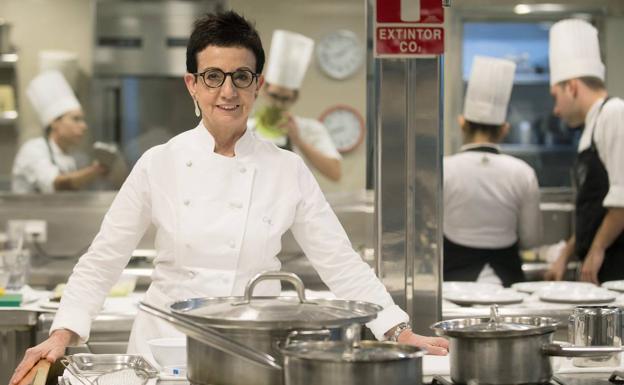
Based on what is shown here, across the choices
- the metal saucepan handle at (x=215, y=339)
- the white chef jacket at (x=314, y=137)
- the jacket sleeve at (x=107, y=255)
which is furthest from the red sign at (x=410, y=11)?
the white chef jacket at (x=314, y=137)

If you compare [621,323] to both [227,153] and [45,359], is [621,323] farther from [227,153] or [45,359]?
[45,359]

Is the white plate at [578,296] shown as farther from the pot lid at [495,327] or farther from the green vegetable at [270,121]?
the green vegetable at [270,121]

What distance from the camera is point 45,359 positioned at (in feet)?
6.54

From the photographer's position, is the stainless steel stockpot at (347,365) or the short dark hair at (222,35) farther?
the short dark hair at (222,35)

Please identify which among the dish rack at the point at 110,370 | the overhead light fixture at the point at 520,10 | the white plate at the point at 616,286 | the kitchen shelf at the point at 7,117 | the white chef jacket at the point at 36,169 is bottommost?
the white plate at the point at 616,286

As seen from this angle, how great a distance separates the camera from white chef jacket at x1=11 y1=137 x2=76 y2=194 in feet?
18.2

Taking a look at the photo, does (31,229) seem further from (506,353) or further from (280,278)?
(506,353)

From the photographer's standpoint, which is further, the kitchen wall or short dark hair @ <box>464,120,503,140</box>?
the kitchen wall

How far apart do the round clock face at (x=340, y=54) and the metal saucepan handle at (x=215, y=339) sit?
17.9ft

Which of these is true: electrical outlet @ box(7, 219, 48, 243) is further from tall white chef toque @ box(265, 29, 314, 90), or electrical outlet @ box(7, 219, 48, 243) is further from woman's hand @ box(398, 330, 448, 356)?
woman's hand @ box(398, 330, 448, 356)

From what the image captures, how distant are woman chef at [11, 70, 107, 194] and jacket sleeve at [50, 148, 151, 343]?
3.26 meters

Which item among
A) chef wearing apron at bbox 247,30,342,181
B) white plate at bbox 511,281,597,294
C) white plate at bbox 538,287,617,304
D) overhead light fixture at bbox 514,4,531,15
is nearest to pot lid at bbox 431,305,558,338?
white plate at bbox 538,287,617,304

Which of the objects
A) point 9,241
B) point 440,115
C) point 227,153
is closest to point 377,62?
point 440,115

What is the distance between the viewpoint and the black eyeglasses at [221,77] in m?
2.29
